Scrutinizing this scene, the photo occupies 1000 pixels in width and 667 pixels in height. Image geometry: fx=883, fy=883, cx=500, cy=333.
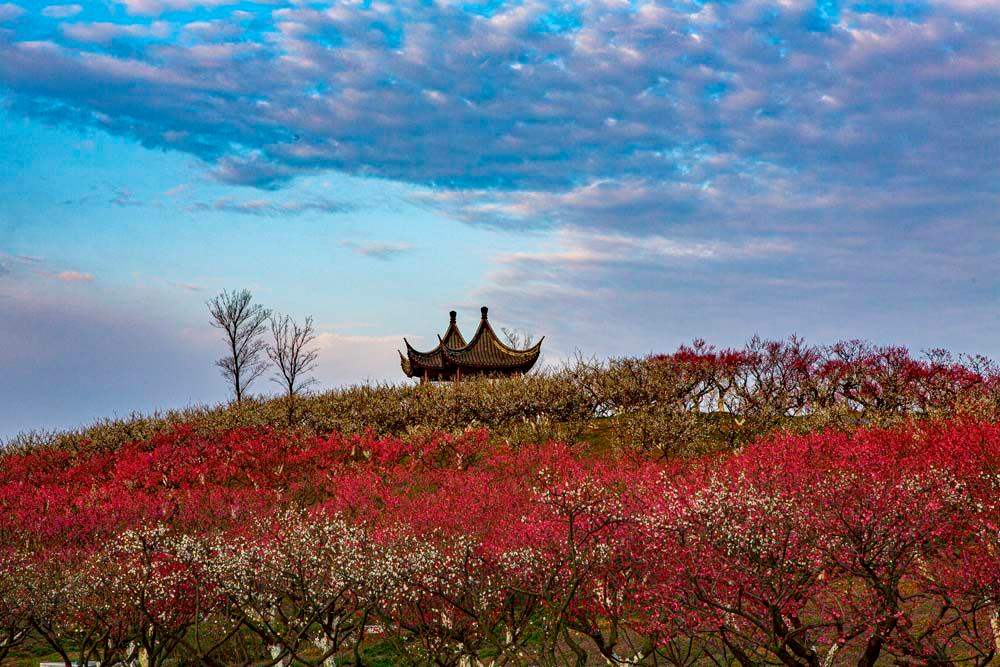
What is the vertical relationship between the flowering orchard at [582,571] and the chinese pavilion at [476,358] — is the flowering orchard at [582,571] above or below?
below

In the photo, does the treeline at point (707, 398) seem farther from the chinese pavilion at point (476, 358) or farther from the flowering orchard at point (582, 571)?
the chinese pavilion at point (476, 358)

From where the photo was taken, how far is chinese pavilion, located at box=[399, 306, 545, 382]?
33469mm

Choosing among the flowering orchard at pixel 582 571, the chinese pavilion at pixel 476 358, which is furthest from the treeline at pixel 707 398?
the chinese pavilion at pixel 476 358

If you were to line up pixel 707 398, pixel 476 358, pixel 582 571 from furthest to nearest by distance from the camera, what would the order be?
1. pixel 476 358
2. pixel 707 398
3. pixel 582 571

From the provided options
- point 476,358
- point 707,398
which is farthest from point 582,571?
point 476,358

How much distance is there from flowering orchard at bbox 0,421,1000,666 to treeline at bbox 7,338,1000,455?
14.1 ft

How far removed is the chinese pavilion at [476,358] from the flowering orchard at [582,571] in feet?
61.1

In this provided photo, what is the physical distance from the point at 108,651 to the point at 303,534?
3.27 metres

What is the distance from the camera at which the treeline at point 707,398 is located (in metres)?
19.0

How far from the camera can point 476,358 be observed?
1326 inches

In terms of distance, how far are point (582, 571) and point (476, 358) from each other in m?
24.8

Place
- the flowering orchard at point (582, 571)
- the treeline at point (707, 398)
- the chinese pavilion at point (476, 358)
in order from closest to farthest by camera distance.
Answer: the flowering orchard at point (582, 571) → the treeline at point (707, 398) → the chinese pavilion at point (476, 358)

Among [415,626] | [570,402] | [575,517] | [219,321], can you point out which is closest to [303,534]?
[415,626]

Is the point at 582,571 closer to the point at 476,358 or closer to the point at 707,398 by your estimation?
the point at 707,398
